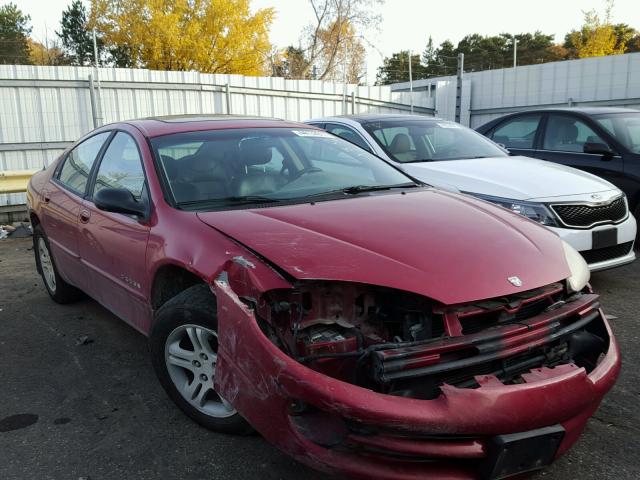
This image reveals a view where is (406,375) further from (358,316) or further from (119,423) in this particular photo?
(119,423)

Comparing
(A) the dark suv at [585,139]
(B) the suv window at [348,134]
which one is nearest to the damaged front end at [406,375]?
(B) the suv window at [348,134]

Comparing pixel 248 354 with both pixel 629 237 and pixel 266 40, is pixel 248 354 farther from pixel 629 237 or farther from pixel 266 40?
pixel 266 40

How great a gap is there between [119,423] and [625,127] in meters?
6.32

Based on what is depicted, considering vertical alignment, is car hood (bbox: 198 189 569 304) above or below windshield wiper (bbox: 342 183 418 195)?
below

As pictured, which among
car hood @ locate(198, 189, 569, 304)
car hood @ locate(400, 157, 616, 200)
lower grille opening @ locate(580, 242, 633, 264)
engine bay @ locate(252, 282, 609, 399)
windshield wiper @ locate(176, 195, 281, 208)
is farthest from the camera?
car hood @ locate(400, 157, 616, 200)

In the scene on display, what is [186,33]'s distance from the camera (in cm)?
3362

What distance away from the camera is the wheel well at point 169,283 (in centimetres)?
277

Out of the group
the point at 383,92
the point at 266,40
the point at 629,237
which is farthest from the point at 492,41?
the point at 629,237

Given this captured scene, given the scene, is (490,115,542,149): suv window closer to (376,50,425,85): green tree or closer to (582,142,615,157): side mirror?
(582,142,615,157): side mirror

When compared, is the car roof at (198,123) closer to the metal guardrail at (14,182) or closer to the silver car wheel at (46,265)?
the silver car wheel at (46,265)

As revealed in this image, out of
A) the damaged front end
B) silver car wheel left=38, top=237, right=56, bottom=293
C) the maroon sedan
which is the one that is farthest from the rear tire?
the damaged front end

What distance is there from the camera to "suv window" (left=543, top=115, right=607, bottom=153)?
656 centimetres

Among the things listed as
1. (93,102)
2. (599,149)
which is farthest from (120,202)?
(93,102)

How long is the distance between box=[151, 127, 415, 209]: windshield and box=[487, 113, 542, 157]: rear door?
4.03m
